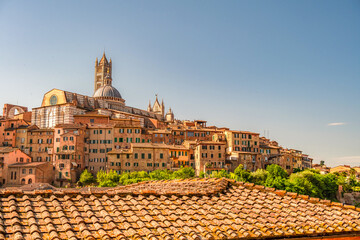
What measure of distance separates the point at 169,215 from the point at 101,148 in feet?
176

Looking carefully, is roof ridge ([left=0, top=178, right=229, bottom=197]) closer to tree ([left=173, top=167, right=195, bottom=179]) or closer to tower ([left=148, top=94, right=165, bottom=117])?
tree ([left=173, top=167, right=195, bottom=179])

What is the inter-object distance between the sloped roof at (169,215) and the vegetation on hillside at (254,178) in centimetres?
3978

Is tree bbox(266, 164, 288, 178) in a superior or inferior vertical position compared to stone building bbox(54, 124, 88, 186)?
inferior

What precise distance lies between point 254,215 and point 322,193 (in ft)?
187

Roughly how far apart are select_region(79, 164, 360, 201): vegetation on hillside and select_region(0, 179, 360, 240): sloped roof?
39776 mm

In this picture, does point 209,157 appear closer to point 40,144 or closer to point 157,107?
point 40,144

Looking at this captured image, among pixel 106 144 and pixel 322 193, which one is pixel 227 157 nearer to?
pixel 322 193

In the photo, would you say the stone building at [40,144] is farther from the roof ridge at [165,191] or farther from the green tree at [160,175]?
the roof ridge at [165,191]

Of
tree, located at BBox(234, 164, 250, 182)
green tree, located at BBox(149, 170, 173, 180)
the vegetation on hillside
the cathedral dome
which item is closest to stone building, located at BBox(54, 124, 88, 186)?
the vegetation on hillside

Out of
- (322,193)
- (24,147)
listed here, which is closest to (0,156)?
(24,147)

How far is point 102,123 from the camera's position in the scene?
6303 centimetres

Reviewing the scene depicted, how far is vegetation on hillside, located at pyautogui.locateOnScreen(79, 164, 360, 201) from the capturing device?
167ft

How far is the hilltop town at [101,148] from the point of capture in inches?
2184

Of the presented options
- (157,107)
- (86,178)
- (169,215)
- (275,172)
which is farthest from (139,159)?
(157,107)
